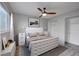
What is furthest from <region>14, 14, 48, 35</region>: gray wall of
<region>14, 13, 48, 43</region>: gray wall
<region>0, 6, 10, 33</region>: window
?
<region>0, 6, 10, 33</region>: window

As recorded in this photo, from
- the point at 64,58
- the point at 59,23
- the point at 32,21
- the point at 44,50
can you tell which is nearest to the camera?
the point at 64,58

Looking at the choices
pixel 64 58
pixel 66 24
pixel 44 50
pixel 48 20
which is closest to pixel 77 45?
pixel 66 24

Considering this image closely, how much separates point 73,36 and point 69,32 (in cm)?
39

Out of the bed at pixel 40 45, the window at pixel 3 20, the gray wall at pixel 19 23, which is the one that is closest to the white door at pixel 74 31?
the bed at pixel 40 45

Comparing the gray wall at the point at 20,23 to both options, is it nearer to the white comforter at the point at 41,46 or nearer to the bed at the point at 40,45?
the bed at the point at 40,45

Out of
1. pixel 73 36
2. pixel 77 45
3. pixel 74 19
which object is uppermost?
pixel 74 19

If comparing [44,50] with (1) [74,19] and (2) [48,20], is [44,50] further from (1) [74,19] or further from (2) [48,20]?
(2) [48,20]

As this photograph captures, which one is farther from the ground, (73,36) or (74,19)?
(74,19)

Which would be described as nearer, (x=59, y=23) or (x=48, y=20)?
(x=59, y=23)

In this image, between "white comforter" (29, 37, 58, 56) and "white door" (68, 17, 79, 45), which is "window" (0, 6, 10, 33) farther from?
"white door" (68, 17, 79, 45)

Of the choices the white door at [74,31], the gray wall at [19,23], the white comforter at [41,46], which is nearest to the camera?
the white comforter at [41,46]

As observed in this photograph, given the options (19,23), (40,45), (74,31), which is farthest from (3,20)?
(74,31)

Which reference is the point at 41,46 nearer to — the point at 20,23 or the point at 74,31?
the point at 74,31

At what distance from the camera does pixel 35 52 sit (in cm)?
292
